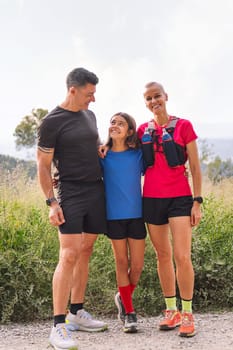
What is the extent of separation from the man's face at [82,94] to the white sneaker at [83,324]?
1801 millimetres

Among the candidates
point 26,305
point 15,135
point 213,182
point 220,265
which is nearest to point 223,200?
point 220,265

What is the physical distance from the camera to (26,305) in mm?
5773

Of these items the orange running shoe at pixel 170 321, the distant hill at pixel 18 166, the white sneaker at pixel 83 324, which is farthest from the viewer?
the distant hill at pixel 18 166

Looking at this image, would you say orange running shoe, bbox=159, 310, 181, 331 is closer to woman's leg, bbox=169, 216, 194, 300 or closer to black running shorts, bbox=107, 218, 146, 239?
woman's leg, bbox=169, 216, 194, 300

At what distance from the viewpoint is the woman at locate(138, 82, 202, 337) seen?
15.2 feet

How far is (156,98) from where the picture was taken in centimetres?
474

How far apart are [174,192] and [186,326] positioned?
1.10 meters

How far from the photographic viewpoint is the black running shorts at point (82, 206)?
4.54m

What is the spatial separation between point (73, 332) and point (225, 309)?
1.83 metres

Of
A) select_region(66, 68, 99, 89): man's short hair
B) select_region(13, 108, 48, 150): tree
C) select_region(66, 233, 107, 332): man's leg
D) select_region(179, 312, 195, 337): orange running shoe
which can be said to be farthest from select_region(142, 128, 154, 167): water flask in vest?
select_region(13, 108, 48, 150): tree

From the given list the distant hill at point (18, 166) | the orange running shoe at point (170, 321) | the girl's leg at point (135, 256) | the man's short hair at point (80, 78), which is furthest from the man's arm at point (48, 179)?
the distant hill at point (18, 166)

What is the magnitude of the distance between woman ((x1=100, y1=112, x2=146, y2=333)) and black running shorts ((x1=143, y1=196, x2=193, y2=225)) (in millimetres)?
79

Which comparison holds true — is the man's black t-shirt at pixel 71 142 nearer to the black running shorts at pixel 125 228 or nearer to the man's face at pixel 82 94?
the man's face at pixel 82 94

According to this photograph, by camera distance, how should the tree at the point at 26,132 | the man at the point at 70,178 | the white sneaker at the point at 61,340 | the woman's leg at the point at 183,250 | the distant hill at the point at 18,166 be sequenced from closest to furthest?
the white sneaker at the point at 61,340 < the man at the point at 70,178 < the woman's leg at the point at 183,250 < the distant hill at the point at 18,166 < the tree at the point at 26,132
